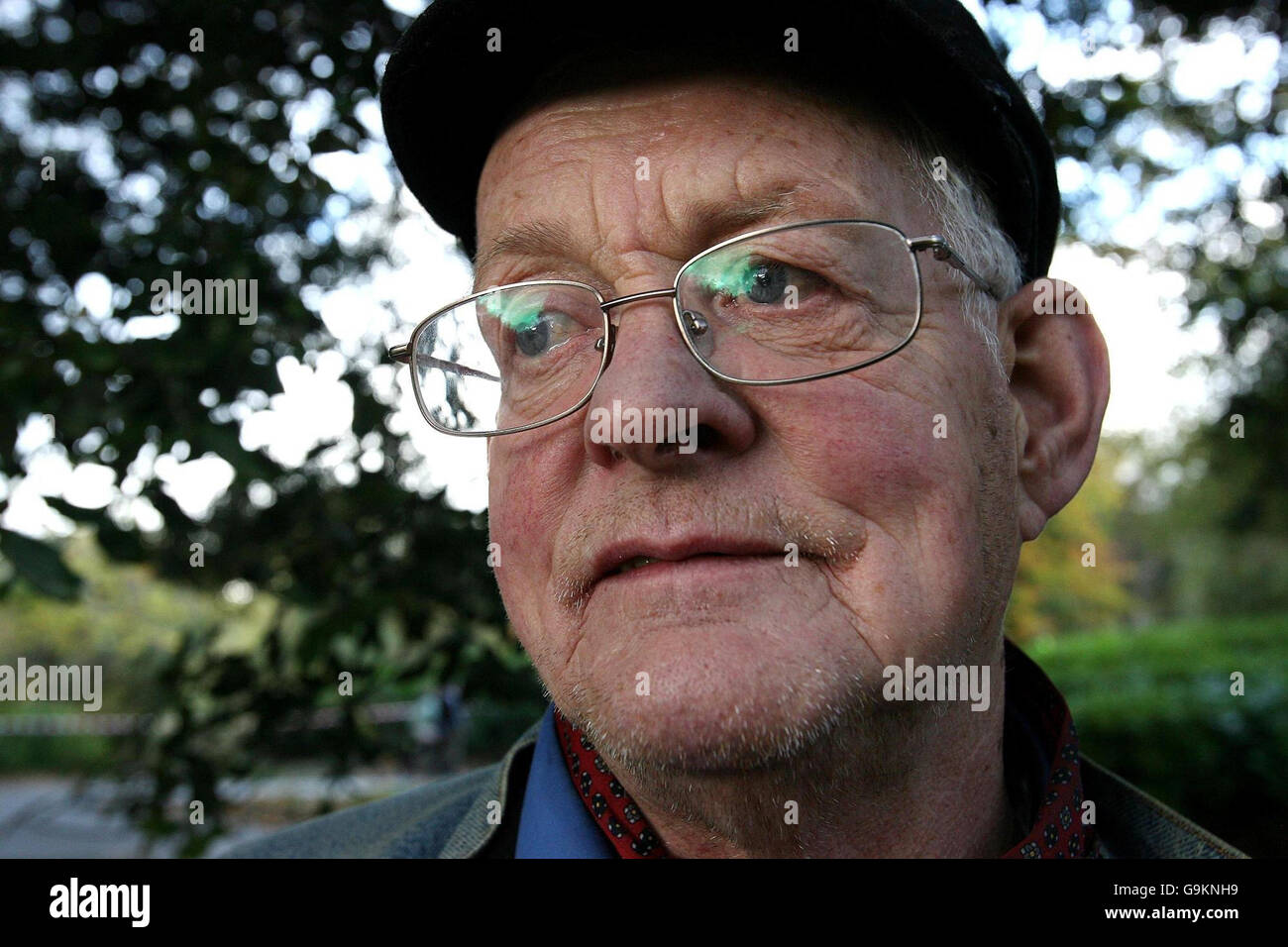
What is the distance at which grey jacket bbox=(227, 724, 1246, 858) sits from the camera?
175 cm

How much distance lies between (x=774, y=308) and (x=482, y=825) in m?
1.07

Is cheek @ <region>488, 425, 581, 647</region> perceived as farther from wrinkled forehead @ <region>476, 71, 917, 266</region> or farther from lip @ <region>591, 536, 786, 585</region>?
wrinkled forehead @ <region>476, 71, 917, 266</region>

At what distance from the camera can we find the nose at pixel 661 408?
136 cm

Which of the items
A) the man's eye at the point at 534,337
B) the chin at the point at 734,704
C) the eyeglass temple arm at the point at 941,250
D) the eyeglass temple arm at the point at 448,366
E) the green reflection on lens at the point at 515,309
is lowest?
the chin at the point at 734,704

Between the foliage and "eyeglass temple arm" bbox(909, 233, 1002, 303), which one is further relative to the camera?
the foliage

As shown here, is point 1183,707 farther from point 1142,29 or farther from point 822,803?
point 822,803

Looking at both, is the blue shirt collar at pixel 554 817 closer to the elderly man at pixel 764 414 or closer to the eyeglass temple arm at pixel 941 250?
the elderly man at pixel 764 414

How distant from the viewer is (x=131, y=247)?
7.60 feet

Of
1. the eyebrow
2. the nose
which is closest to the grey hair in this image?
the eyebrow

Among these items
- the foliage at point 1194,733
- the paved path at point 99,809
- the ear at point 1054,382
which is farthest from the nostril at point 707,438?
the foliage at point 1194,733

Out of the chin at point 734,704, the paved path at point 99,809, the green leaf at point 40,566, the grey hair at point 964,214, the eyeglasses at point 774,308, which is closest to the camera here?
the chin at point 734,704

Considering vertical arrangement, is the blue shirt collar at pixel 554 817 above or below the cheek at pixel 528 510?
below

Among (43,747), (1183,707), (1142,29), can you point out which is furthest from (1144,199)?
(43,747)
